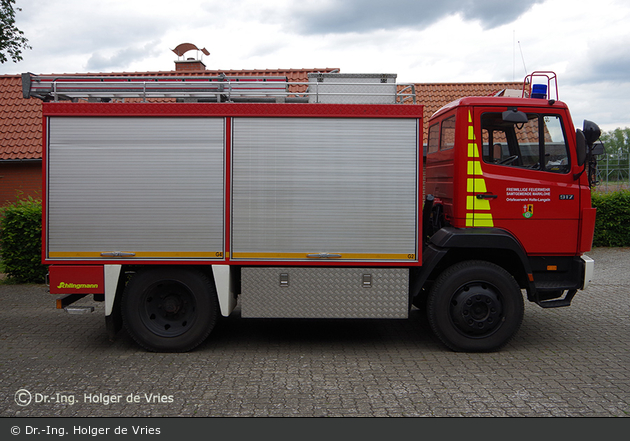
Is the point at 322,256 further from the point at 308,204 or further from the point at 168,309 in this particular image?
the point at 168,309

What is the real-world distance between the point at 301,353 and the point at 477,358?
187cm

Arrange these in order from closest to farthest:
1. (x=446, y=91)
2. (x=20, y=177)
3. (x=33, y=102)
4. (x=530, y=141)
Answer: (x=530, y=141) < (x=20, y=177) < (x=33, y=102) < (x=446, y=91)

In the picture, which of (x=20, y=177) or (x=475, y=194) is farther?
(x=20, y=177)

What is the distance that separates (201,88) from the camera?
5.40m

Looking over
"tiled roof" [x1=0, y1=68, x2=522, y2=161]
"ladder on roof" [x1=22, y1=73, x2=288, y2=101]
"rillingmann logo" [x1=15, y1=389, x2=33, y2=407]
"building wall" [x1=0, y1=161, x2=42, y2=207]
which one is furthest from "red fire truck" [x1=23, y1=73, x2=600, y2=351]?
"building wall" [x1=0, y1=161, x2=42, y2=207]

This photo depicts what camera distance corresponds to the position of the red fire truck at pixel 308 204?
520cm

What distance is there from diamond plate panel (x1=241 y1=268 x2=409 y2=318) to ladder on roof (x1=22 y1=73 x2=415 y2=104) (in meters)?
1.88

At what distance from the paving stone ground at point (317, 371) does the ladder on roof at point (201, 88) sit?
2.78 m

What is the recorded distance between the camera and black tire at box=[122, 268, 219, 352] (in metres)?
5.31

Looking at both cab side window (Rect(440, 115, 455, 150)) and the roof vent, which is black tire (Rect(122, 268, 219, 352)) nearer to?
cab side window (Rect(440, 115, 455, 150))

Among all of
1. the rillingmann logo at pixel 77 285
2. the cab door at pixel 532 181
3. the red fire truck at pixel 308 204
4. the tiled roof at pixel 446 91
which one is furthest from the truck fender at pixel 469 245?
the tiled roof at pixel 446 91

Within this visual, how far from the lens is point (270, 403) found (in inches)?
161

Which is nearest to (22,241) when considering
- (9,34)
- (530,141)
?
(9,34)

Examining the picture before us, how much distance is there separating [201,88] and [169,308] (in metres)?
2.43
